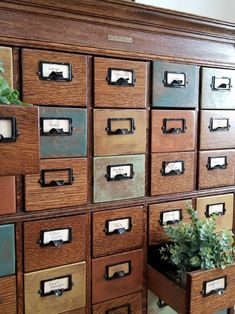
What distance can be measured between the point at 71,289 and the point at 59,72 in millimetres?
702

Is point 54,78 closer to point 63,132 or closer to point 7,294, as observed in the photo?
point 63,132

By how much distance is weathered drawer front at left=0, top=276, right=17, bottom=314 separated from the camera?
39.5 inches

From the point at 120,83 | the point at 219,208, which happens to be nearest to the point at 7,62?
the point at 120,83

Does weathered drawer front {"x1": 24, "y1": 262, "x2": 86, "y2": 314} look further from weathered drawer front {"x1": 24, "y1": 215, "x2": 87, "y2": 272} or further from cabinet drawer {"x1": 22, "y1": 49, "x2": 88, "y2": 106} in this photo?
cabinet drawer {"x1": 22, "y1": 49, "x2": 88, "y2": 106}

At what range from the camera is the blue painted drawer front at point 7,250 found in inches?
38.9

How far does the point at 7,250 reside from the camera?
100 cm

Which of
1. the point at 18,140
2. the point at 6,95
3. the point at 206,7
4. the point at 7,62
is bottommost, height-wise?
the point at 18,140

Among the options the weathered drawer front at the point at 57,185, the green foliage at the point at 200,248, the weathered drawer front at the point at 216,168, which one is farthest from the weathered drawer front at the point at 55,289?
the weathered drawer front at the point at 216,168

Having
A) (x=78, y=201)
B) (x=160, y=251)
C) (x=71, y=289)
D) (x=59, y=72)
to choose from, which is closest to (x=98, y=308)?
(x=71, y=289)

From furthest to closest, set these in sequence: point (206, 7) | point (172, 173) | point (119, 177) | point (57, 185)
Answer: point (206, 7), point (172, 173), point (119, 177), point (57, 185)

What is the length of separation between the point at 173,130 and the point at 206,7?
3.00ft

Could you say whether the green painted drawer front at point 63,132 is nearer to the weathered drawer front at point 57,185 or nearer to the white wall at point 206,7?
the weathered drawer front at point 57,185

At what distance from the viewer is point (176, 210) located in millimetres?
1300

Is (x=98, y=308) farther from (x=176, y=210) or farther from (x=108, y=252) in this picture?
(x=176, y=210)
